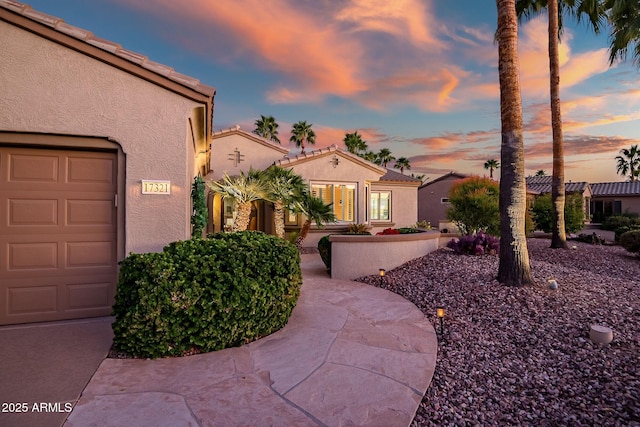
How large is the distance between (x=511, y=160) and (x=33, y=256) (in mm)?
8390

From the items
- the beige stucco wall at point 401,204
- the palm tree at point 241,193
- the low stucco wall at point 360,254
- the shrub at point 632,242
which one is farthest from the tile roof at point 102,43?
the beige stucco wall at point 401,204

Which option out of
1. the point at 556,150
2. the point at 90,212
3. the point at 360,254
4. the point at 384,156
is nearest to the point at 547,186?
the point at 384,156

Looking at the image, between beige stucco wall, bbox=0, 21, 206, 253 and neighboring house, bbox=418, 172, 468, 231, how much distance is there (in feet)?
83.6

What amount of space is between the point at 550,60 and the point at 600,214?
30810 mm

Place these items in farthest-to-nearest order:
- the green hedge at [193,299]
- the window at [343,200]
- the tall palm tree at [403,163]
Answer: the tall palm tree at [403,163] → the window at [343,200] → the green hedge at [193,299]

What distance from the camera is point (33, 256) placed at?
4582 mm

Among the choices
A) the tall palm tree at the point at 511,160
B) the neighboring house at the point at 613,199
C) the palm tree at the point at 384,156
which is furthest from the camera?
the palm tree at the point at 384,156

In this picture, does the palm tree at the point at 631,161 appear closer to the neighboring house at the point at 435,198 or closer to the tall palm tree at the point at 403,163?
the tall palm tree at the point at 403,163

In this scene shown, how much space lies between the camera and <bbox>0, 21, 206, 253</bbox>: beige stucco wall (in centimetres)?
444

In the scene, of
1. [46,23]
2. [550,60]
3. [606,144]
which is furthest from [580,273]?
[606,144]

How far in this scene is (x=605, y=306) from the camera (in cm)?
529

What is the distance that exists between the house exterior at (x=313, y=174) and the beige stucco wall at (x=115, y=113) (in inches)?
337

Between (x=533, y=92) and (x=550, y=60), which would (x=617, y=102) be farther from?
(x=550, y=60)

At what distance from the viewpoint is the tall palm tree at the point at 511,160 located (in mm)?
6199
